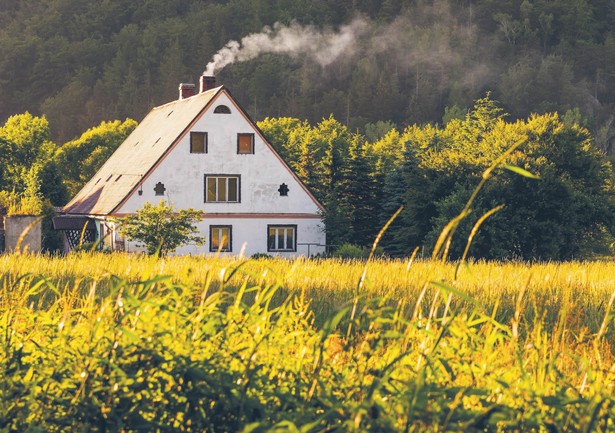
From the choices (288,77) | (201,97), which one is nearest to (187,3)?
(288,77)

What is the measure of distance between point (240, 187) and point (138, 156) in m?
5.40

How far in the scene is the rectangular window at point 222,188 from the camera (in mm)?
43056

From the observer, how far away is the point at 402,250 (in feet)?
146

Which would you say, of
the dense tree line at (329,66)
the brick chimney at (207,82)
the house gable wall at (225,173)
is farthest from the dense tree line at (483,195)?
the dense tree line at (329,66)

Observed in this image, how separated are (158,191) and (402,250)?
11.6 meters

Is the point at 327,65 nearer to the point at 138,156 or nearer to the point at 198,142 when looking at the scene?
the point at 138,156

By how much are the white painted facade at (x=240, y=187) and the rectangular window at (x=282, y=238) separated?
0.56ft

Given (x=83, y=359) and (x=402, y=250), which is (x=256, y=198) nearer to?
(x=402, y=250)

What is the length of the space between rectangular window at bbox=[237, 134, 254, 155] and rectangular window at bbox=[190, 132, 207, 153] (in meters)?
1.57

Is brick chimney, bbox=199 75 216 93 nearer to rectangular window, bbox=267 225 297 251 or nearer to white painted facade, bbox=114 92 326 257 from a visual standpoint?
white painted facade, bbox=114 92 326 257

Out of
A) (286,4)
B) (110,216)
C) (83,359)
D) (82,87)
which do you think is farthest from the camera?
(286,4)

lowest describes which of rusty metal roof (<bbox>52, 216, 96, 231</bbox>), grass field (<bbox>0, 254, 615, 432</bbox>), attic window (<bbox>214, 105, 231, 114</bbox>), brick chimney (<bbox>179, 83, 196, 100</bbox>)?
rusty metal roof (<bbox>52, 216, 96, 231</bbox>)

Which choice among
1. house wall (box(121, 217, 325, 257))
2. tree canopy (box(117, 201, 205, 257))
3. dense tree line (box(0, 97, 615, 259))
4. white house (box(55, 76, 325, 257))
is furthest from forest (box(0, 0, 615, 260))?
tree canopy (box(117, 201, 205, 257))

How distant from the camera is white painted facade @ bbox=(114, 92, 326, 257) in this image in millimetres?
42031
